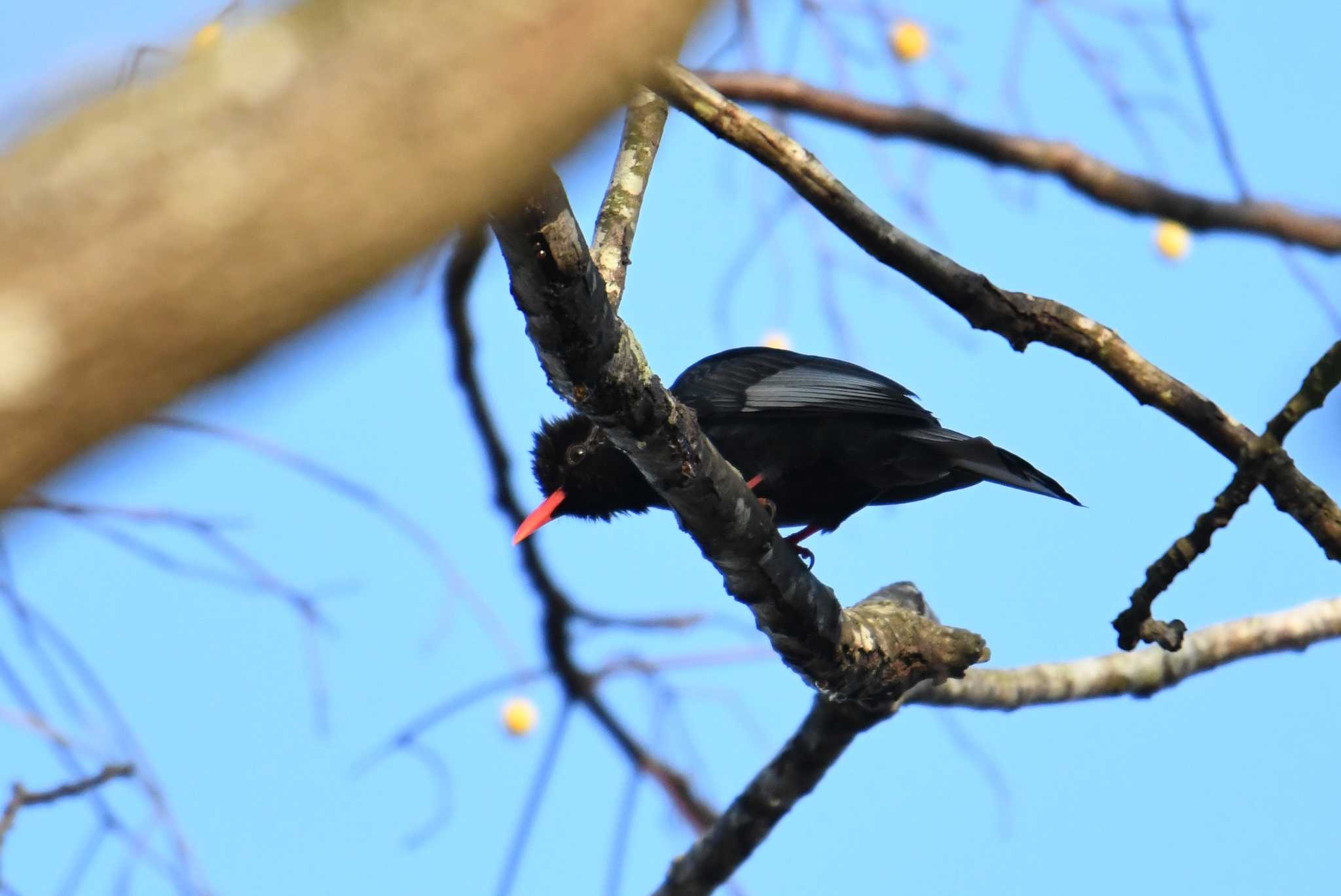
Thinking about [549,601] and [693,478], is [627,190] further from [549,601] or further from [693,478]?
[549,601]

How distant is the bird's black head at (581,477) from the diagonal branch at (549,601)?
14 cm

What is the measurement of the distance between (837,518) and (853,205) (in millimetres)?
1775

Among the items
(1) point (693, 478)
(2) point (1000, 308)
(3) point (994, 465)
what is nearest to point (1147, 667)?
(3) point (994, 465)

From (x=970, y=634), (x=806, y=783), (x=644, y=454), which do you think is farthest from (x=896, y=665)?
(x=644, y=454)

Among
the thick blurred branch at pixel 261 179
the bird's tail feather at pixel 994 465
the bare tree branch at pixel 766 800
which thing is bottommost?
the thick blurred branch at pixel 261 179

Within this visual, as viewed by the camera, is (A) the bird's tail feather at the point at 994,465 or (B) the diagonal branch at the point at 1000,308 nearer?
(B) the diagonal branch at the point at 1000,308

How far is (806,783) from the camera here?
458cm

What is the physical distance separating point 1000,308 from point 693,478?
37.0 inches

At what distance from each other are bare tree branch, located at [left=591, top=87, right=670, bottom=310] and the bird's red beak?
65.3 inches

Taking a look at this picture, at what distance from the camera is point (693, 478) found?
3.25 metres

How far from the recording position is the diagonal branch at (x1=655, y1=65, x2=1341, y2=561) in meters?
3.31

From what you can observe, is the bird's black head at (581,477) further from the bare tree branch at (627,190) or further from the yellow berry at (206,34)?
the yellow berry at (206,34)

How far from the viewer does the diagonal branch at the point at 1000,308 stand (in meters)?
3.31

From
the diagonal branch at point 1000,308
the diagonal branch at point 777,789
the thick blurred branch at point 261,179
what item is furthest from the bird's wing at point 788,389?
the thick blurred branch at point 261,179
